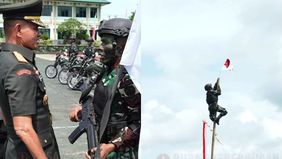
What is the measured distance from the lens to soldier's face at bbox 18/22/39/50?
244cm

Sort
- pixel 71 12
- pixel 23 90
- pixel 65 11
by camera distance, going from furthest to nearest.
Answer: pixel 71 12 < pixel 65 11 < pixel 23 90

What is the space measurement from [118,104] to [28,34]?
0.58 metres

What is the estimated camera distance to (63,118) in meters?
8.64

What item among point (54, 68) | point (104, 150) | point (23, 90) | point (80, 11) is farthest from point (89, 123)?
point (80, 11)

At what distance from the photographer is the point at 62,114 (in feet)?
29.8

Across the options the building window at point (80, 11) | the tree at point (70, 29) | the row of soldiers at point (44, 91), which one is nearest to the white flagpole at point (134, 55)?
the row of soldiers at point (44, 91)

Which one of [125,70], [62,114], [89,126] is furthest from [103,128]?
[62,114]

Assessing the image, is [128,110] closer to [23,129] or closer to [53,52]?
[23,129]

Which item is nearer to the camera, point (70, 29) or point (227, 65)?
point (227, 65)

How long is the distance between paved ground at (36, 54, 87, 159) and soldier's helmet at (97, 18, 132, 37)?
3658 mm

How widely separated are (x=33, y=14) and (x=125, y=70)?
56cm

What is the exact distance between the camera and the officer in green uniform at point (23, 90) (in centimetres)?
226

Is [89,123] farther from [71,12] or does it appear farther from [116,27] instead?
[71,12]

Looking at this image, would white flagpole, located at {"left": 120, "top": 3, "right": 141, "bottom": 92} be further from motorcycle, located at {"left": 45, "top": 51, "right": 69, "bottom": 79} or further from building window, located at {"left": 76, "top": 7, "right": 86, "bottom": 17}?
building window, located at {"left": 76, "top": 7, "right": 86, "bottom": 17}
